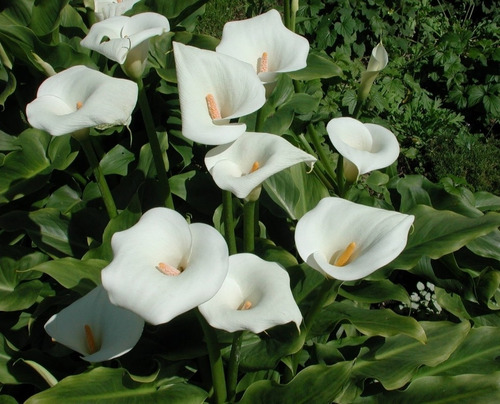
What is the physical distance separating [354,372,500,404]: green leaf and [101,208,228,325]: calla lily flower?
2.74ft

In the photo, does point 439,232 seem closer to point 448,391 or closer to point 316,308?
point 448,391

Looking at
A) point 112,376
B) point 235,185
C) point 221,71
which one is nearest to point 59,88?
point 221,71

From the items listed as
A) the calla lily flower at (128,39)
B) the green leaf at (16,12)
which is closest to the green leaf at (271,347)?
the calla lily flower at (128,39)

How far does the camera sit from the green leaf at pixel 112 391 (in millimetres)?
1375

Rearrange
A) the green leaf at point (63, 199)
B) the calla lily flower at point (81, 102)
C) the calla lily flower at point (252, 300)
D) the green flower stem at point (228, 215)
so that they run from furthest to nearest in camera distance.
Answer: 1. the green leaf at point (63, 199)
2. the green flower stem at point (228, 215)
3. the calla lily flower at point (81, 102)
4. the calla lily flower at point (252, 300)

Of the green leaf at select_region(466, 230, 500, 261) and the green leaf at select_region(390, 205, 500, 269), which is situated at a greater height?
the green leaf at select_region(390, 205, 500, 269)

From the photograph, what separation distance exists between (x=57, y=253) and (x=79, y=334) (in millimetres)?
627

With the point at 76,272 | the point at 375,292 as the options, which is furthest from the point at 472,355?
the point at 76,272

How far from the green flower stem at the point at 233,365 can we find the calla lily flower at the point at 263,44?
2.46 ft

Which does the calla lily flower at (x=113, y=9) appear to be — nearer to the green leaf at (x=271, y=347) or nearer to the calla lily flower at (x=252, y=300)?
the calla lily flower at (x=252, y=300)

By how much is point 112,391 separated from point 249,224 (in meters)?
0.58

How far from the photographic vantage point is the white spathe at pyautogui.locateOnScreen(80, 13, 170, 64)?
4.84ft

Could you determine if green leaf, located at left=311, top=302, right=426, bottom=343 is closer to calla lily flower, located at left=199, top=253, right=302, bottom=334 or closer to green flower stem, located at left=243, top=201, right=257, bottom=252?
green flower stem, located at left=243, top=201, right=257, bottom=252

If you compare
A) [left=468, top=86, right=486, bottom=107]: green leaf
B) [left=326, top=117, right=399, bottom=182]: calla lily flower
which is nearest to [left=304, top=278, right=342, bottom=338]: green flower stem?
[left=326, top=117, right=399, bottom=182]: calla lily flower
